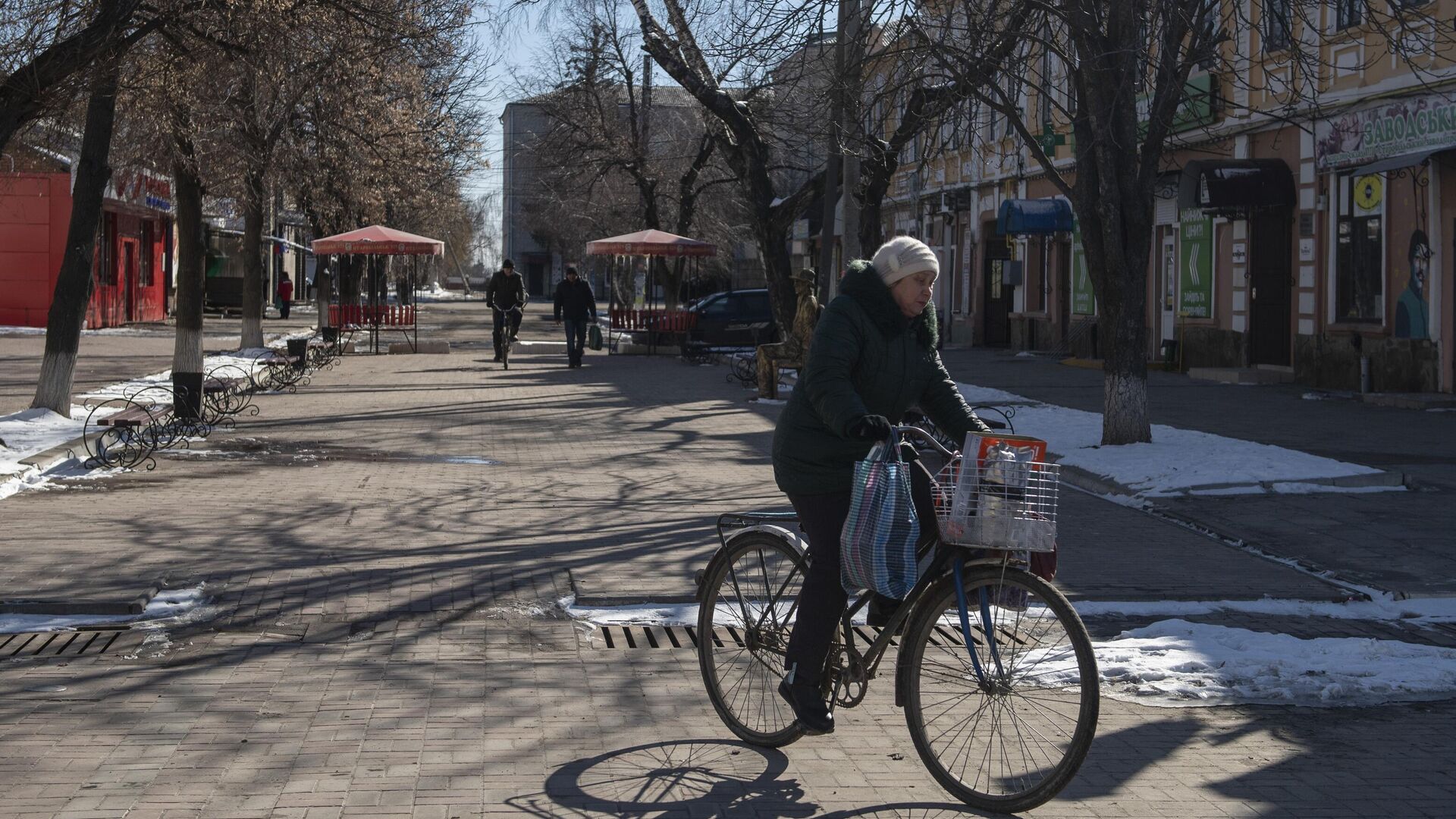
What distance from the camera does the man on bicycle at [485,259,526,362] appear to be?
28906 millimetres

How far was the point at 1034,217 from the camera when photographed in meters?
30.6

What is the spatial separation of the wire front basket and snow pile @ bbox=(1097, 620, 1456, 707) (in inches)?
72.2

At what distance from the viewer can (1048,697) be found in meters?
4.39

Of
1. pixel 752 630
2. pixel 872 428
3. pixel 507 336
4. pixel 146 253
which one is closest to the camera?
pixel 872 428

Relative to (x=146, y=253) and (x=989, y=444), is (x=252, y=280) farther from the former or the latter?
(x=989, y=444)

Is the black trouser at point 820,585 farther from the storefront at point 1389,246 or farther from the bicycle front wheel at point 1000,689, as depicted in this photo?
the storefront at point 1389,246

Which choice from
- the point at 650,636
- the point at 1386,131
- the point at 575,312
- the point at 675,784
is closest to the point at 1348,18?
the point at 1386,131

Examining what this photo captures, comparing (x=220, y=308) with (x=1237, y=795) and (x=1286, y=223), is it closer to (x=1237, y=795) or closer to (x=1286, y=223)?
(x=1286, y=223)

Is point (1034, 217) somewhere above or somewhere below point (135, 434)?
above

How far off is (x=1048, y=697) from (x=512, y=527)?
5840 mm

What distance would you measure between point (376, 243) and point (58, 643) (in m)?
25.1

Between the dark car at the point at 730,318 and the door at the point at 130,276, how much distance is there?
17584 mm

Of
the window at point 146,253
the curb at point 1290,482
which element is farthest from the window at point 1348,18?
the window at point 146,253

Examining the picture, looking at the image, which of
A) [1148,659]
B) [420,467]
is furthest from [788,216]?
[1148,659]
